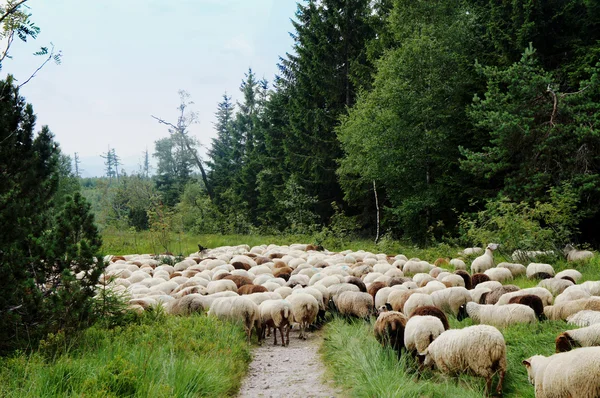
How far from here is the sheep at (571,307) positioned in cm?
630

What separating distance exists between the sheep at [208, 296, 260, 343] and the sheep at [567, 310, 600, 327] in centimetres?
493

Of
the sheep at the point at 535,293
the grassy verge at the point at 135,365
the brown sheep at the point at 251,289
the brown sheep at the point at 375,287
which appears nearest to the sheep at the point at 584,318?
the sheep at the point at 535,293

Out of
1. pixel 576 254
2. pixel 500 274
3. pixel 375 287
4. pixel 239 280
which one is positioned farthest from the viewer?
pixel 576 254

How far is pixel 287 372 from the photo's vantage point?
6.22m

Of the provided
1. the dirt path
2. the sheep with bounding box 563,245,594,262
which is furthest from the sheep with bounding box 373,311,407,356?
the sheep with bounding box 563,245,594,262

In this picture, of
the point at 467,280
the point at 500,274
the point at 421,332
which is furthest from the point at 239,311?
the point at 500,274

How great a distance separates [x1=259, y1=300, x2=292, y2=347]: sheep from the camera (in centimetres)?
777

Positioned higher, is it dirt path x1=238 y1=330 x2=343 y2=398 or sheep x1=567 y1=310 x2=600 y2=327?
sheep x1=567 y1=310 x2=600 y2=327

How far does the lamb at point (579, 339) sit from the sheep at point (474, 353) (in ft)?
2.21

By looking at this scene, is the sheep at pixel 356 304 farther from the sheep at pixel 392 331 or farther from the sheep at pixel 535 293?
the sheep at pixel 535 293

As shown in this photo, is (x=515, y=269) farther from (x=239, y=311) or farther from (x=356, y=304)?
(x=239, y=311)

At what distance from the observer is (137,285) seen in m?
10.4

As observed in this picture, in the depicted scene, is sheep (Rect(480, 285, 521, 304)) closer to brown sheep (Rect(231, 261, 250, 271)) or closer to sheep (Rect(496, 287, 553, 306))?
sheep (Rect(496, 287, 553, 306))

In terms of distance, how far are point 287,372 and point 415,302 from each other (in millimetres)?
2596
